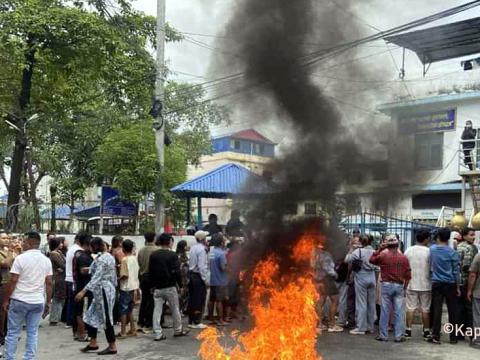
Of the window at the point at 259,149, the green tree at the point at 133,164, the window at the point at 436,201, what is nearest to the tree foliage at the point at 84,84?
the green tree at the point at 133,164

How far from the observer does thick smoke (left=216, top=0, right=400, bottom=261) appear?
249 inches

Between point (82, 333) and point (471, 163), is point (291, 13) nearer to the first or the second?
point (82, 333)

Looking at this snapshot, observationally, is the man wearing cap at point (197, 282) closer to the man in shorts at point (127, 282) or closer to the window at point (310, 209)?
the man in shorts at point (127, 282)

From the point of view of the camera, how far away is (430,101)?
11164mm

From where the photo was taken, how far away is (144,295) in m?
8.95

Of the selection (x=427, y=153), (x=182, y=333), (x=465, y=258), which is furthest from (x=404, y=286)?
(x=427, y=153)

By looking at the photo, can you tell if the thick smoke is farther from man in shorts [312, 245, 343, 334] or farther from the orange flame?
man in shorts [312, 245, 343, 334]

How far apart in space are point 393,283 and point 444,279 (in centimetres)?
75

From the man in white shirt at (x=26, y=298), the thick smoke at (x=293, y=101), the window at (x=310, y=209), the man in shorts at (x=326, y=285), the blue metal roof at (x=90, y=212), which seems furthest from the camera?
the blue metal roof at (x=90, y=212)

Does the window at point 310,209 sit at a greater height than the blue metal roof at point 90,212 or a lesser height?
lesser

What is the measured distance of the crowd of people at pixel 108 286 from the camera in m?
6.04

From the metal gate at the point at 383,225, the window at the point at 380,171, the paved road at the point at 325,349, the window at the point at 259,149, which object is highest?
the window at the point at 259,149

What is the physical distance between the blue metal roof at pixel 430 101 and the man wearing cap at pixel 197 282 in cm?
392

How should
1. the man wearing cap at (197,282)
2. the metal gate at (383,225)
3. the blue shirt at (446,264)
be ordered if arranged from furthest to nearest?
1. the metal gate at (383,225)
2. the man wearing cap at (197,282)
3. the blue shirt at (446,264)
